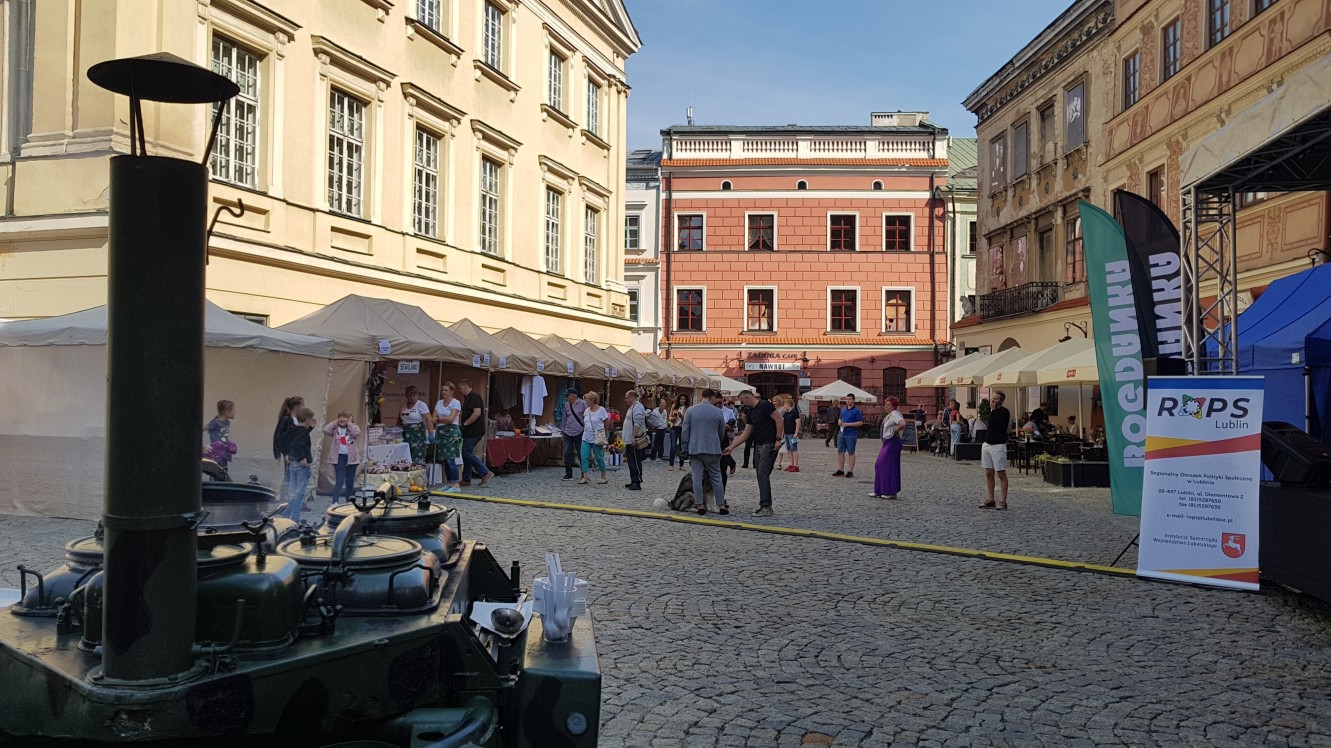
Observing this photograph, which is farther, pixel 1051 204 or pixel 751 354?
pixel 751 354

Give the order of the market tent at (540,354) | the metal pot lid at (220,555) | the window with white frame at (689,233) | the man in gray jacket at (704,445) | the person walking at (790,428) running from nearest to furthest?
the metal pot lid at (220,555)
the man in gray jacket at (704,445)
the market tent at (540,354)
the person walking at (790,428)
the window with white frame at (689,233)

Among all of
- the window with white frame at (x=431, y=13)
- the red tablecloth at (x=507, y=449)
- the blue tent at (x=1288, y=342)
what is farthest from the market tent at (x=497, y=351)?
the blue tent at (x=1288, y=342)

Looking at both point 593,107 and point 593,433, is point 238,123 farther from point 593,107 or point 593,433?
point 593,107

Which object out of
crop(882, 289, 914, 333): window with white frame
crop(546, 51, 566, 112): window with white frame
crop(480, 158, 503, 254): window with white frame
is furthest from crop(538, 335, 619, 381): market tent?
crop(882, 289, 914, 333): window with white frame

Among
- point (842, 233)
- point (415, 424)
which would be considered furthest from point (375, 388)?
point (842, 233)

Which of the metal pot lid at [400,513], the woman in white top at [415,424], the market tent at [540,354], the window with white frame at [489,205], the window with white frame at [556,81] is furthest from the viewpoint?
the window with white frame at [556,81]

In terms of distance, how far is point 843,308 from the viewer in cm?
4312

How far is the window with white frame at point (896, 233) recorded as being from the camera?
140 ft

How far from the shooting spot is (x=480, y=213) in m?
21.7

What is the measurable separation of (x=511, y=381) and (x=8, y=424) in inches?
420

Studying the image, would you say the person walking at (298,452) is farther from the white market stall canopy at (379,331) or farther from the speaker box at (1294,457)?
the speaker box at (1294,457)

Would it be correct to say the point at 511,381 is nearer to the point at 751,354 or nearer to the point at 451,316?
the point at 451,316

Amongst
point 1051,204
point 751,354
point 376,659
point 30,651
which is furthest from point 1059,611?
point 751,354

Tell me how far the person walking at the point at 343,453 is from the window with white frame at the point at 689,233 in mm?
31048
